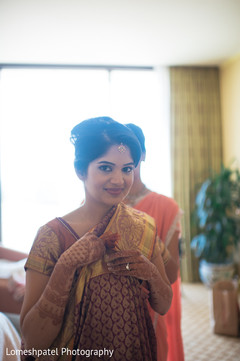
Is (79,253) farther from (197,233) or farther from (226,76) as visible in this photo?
(226,76)

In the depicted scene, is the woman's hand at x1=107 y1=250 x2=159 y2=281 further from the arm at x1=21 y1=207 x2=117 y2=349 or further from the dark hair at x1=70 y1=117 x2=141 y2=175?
the dark hair at x1=70 y1=117 x2=141 y2=175

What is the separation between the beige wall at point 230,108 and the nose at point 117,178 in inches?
151

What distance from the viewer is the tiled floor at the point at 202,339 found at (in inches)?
104

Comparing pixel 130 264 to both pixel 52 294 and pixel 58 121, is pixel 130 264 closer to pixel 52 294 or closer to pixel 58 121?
pixel 52 294

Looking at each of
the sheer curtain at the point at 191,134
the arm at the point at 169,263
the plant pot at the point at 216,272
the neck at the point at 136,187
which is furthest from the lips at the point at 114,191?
the sheer curtain at the point at 191,134

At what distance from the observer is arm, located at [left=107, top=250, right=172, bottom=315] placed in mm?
806

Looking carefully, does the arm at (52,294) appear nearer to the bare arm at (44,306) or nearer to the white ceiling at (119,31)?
the bare arm at (44,306)

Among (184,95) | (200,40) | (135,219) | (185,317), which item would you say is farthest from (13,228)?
(135,219)

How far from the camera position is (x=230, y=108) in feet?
14.9

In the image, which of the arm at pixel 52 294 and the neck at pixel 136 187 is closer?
the arm at pixel 52 294

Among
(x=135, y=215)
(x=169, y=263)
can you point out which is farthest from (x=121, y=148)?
(x=169, y=263)

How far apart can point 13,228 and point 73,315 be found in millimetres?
4272

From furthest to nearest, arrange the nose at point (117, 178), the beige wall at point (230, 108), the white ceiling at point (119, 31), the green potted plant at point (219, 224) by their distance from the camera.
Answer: the beige wall at point (230, 108)
the green potted plant at point (219, 224)
the white ceiling at point (119, 31)
the nose at point (117, 178)

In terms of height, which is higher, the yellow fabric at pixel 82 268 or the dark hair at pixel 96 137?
the dark hair at pixel 96 137
